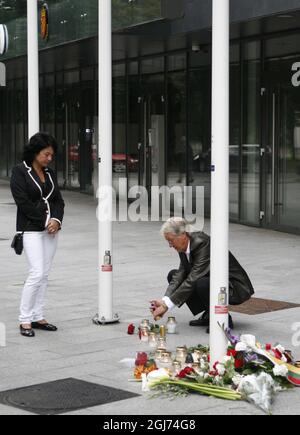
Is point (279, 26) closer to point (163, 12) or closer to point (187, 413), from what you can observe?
point (163, 12)

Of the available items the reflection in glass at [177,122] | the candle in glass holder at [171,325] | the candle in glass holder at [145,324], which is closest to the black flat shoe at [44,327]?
the candle in glass holder at [145,324]

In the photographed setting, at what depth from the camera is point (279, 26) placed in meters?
15.1

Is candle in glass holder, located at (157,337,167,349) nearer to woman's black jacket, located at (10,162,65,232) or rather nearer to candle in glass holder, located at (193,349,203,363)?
candle in glass holder, located at (193,349,203,363)

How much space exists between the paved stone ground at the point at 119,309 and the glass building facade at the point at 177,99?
1.13 meters

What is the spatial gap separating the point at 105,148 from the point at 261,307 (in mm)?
2469

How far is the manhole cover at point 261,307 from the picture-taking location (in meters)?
9.28

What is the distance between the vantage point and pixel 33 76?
32.9ft

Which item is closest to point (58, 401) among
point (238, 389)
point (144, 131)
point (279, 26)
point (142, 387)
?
point (142, 387)

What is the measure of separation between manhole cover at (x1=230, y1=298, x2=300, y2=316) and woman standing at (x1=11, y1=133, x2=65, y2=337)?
2190 millimetres

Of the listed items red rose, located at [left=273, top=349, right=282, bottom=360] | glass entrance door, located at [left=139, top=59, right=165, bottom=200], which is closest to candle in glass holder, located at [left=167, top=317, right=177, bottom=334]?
red rose, located at [left=273, top=349, right=282, bottom=360]

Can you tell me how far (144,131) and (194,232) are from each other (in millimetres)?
13045

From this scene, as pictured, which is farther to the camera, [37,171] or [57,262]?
[57,262]

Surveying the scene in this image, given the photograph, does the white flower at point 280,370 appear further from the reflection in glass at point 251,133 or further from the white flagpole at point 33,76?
the reflection in glass at point 251,133

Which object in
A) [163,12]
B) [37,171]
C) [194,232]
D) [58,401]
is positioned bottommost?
[58,401]
